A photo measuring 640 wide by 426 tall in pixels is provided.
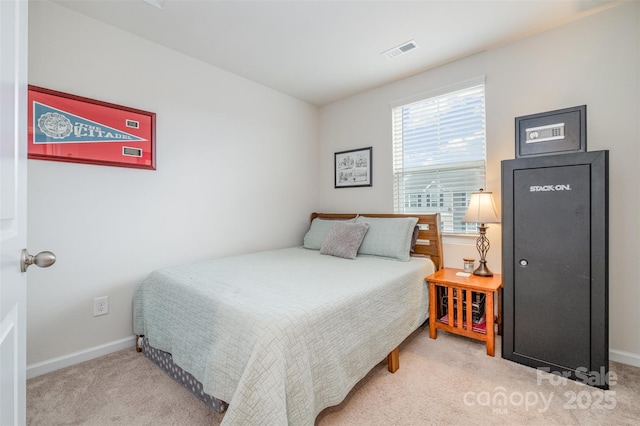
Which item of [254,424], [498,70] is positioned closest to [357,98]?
[498,70]

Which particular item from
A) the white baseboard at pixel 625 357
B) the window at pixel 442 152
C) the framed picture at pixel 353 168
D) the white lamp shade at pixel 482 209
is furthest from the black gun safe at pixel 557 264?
the framed picture at pixel 353 168

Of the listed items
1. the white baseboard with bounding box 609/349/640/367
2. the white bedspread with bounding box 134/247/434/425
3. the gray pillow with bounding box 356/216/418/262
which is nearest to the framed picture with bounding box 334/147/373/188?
the gray pillow with bounding box 356/216/418/262

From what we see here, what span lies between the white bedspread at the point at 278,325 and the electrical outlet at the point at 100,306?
21cm

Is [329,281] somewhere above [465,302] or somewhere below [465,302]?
above

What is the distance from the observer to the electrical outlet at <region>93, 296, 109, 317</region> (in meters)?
2.11

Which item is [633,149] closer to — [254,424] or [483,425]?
[483,425]

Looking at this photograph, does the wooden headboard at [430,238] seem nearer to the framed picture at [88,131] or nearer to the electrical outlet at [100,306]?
the framed picture at [88,131]

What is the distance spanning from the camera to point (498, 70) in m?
2.50

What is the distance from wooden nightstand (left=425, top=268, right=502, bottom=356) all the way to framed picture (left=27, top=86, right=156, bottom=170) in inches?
102

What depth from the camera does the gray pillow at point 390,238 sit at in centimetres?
260

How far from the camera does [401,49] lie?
97.9 inches

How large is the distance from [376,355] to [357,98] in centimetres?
286

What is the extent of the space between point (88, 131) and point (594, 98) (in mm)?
3662

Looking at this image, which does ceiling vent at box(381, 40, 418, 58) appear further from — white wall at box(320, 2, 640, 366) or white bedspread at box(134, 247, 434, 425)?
white bedspread at box(134, 247, 434, 425)
